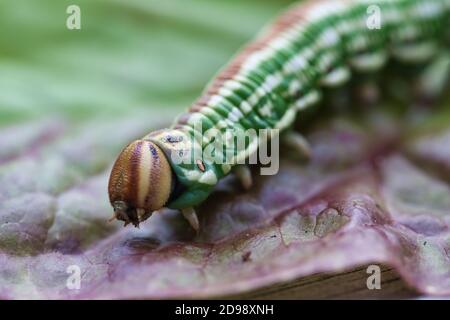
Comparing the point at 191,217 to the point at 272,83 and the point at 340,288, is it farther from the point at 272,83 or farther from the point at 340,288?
the point at 272,83

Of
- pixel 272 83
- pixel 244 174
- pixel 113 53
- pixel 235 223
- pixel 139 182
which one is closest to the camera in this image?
pixel 139 182

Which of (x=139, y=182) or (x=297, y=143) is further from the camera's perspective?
(x=297, y=143)

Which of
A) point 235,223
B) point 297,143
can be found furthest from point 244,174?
point 297,143

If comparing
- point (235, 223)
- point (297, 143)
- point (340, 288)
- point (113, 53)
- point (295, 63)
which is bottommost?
point (340, 288)

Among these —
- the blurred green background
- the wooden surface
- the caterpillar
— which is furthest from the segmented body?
the blurred green background

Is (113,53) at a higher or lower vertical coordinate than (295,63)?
higher

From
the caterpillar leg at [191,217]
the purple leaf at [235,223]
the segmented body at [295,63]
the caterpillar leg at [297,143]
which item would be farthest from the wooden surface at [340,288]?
the caterpillar leg at [297,143]

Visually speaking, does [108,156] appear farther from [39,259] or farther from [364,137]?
[364,137]

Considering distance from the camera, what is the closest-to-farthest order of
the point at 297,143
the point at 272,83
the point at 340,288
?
the point at 340,288
the point at 272,83
the point at 297,143
